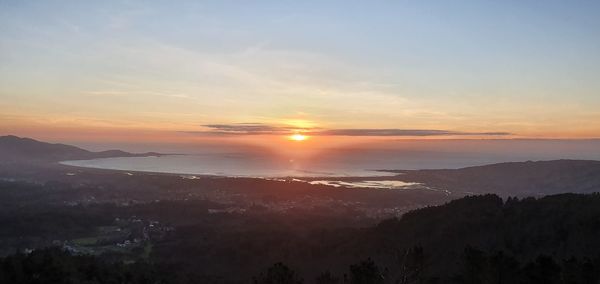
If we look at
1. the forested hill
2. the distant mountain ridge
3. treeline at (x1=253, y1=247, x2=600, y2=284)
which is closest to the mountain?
the forested hill

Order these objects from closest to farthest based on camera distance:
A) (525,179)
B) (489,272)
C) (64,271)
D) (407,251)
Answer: (489,272) < (407,251) < (64,271) < (525,179)

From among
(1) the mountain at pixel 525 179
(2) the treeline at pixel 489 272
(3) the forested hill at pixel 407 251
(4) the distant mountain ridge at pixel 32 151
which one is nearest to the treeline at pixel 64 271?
(3) the forested hill at pixel 407 251

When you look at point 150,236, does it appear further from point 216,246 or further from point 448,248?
point 448,248

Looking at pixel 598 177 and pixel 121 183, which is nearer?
pixel 598 177

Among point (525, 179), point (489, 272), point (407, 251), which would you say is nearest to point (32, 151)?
point (525, 179)

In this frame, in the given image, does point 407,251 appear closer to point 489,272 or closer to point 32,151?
point 489,272

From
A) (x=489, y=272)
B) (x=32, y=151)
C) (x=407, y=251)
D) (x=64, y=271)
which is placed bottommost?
(x=64, y=271)

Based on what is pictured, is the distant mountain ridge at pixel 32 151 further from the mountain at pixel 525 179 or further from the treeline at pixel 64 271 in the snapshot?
the treeline at pixel 64 271

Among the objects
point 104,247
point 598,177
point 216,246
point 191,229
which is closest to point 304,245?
point 216,246
